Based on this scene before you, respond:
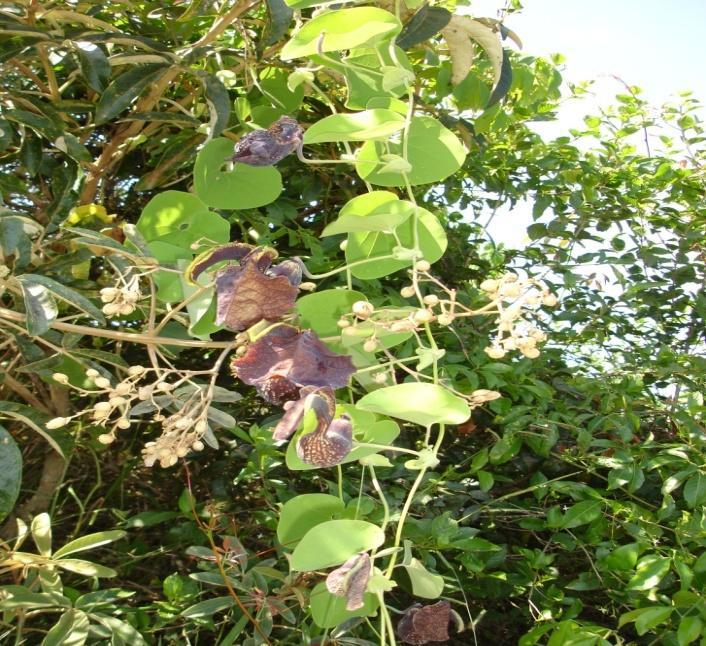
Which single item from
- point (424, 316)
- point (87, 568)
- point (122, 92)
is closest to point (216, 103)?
point (122, 92)

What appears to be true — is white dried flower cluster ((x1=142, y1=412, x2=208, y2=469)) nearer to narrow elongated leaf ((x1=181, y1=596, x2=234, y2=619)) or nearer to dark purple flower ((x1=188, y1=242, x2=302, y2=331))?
dark purple flower ((x1=188, y1=242, x2=302, y2=331))

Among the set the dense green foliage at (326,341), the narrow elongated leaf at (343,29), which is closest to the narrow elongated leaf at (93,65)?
the dense green foliage at (326,341)

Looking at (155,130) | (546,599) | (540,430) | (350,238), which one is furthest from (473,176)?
(350,238)

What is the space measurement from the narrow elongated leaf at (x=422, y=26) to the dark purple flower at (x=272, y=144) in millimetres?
169

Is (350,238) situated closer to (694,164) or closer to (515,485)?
(515,485)

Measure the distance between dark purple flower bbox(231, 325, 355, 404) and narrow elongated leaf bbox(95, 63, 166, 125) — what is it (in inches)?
18.4

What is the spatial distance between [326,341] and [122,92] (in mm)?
463

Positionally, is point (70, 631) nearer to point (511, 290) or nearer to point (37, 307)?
point (37, 307)

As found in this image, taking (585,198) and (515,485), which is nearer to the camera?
(515,485)

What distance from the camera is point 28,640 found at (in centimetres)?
128

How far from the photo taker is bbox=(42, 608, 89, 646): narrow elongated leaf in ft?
3.21

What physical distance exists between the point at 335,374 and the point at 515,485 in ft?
3.33

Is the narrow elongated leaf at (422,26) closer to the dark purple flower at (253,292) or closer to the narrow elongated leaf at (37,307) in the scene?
the dark purple flower at (253,292)

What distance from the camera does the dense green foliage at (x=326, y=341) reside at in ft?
1.93
